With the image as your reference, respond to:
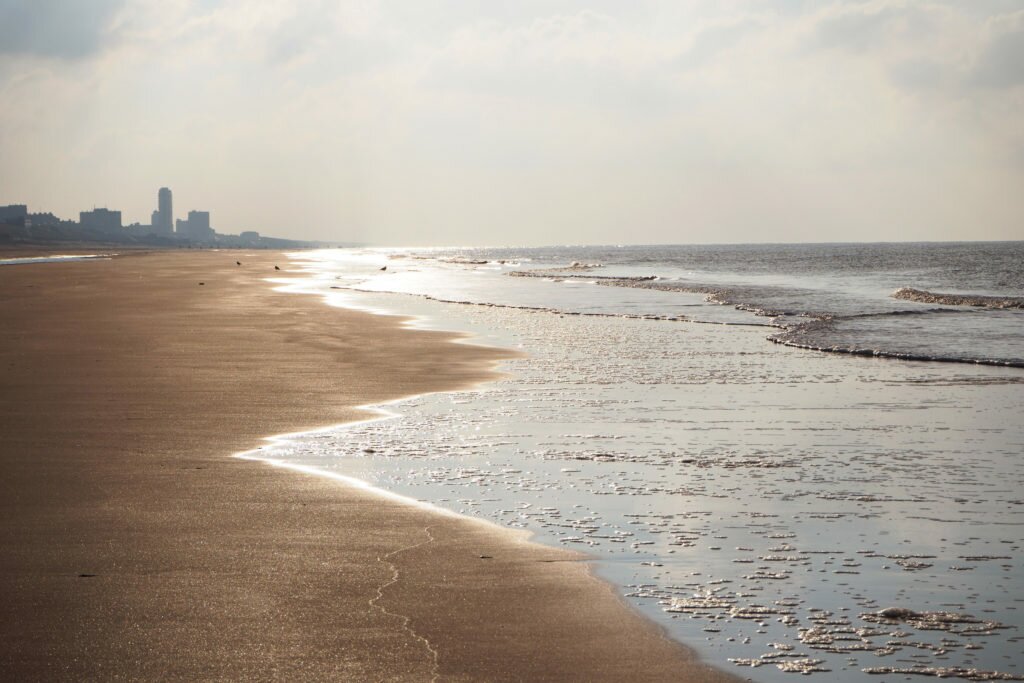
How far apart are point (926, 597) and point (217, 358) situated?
1340 centimetres

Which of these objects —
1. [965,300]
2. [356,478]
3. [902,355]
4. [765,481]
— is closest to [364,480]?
[356,478]

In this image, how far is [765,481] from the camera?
8430 mm

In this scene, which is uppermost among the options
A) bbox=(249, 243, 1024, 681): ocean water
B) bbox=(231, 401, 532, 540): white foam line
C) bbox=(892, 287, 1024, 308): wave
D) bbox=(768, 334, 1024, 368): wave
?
bbox=(892, 287, 1024, 308): wave

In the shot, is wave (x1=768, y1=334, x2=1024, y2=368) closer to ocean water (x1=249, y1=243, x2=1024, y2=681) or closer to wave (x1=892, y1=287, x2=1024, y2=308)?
ocean water (x1=249, y1=243, x2=1024, y2=681)

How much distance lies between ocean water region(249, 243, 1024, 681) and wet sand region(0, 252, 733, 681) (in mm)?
488

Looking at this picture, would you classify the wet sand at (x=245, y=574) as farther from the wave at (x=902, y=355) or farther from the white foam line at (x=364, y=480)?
the wave at (x=902, y=355)

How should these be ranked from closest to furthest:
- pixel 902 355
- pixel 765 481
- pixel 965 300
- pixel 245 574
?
pixel 245 574 → pixel 765 481 → pixel 902 355 → pixel 965 300

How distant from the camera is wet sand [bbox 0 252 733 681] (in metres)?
4.69

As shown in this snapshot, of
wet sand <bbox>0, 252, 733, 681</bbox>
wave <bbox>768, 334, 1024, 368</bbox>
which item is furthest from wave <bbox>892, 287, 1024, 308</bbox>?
wet sand <bbox>0, 252, 733, 681</bbox>

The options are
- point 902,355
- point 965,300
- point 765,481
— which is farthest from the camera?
point 965,300

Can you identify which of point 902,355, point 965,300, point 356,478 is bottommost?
point 356,478

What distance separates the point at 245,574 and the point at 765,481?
4400mm

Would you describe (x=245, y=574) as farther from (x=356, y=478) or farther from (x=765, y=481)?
(x=765, y=481)

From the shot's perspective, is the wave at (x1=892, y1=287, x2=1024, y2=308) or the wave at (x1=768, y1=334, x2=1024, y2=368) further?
the wave at (x1=892, y1=287, x2=1024, y2=308)
